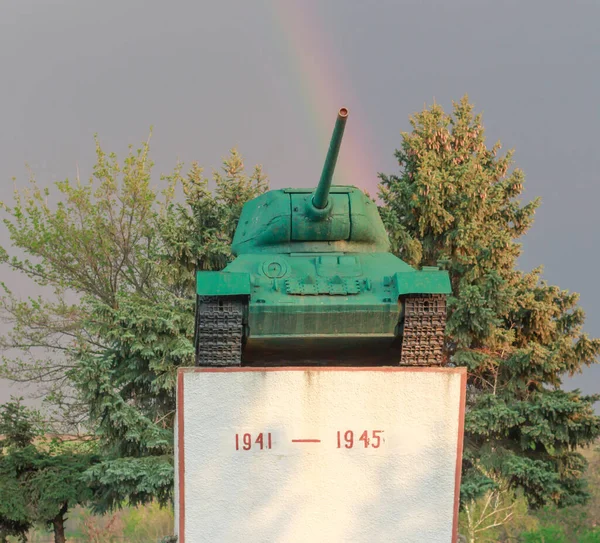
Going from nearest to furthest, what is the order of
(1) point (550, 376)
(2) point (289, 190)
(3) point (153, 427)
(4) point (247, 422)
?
(4) point (247, 422) < (2) point (289, 190) < (3) point (153, 427) < (1) point (550, 376)

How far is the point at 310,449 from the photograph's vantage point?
8617 millimetres

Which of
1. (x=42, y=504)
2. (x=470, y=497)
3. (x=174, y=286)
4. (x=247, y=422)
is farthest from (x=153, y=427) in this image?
(x=247, y=422)

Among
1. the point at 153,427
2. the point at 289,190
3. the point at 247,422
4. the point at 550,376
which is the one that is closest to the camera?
the point at 247,422

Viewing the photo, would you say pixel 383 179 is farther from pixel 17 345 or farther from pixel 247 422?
pixel 247 422

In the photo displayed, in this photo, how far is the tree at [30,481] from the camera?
1491 centimetres

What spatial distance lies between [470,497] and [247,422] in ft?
24.6

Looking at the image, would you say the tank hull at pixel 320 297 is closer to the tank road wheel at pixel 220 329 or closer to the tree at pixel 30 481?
the tank road wheel at pixel 220 329

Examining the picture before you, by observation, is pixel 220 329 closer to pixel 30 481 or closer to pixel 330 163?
pixel 330 163

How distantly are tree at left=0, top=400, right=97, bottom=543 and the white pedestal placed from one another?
7.10m

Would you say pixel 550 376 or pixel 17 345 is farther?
pixel 17 345

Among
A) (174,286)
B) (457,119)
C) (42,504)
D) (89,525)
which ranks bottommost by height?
(89,525)

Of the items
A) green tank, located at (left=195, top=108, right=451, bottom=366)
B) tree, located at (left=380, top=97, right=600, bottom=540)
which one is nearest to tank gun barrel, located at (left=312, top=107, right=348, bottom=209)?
green tank, located at (left=195, top=108, right=451, bottom=366)

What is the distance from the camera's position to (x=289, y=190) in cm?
1142

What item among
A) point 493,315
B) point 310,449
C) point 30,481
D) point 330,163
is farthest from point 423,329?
point 30,481
